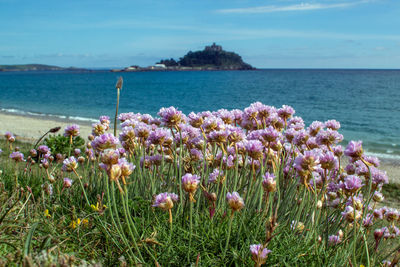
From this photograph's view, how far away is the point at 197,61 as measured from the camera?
172m

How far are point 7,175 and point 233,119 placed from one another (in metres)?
2.78

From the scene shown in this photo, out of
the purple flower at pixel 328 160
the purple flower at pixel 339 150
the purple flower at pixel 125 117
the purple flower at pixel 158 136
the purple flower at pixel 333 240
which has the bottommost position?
the purple flower at pixel 333 240

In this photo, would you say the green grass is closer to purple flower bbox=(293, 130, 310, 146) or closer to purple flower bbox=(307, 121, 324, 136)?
purple flower bbox=(293, 130, 310, 146)

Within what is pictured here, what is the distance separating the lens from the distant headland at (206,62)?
554ft

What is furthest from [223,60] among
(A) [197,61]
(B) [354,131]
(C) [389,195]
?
(C) [389,195]

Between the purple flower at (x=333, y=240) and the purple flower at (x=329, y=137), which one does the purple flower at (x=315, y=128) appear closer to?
the purple flower at (x=329, y=137)

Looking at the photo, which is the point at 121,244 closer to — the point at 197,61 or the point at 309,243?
the point at 309,243

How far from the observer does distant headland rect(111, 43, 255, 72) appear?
554ft

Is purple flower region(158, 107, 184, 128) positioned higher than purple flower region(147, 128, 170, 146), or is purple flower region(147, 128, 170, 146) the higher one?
purple flower region(158, 107, 184, 128)

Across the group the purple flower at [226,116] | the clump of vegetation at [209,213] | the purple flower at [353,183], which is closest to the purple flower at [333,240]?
the clump of vegetation at [209,213]

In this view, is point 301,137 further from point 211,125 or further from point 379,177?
point 211,125

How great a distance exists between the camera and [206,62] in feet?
561

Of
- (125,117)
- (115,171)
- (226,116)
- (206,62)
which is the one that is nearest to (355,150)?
(226,116)

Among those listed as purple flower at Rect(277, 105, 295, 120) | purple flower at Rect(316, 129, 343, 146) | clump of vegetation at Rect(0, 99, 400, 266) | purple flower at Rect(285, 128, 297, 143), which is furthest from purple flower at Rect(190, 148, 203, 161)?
purple flower at Rect(316, 129, 343, 146)
